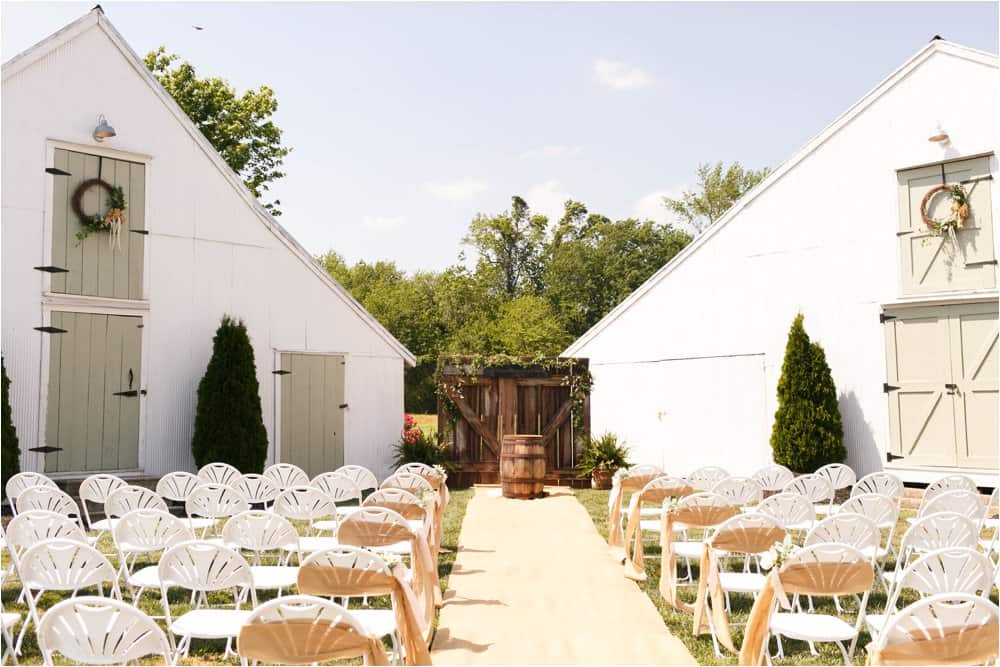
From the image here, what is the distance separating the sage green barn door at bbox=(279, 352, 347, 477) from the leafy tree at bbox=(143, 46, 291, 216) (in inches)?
433

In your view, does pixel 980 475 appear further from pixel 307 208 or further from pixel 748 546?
pixel 307 208

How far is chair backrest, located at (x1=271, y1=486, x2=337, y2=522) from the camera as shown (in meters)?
6.07

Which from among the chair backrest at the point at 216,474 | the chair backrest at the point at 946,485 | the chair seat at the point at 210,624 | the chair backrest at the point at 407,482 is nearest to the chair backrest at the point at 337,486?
the chair backrest at the point at 407,482

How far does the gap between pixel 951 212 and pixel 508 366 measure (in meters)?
6.97

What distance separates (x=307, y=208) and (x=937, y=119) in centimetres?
2218

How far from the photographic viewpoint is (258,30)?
1012 centimetres

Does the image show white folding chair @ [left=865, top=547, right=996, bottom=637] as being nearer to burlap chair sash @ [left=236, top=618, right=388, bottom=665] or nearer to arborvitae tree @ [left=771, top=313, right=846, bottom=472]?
burlap chair sash @ [left=236, top=618, right=388, bottom=665]

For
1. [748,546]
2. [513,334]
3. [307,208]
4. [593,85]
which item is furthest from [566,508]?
[513,334]

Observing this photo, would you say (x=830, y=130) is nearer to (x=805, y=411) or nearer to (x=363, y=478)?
(x=805, y=411)

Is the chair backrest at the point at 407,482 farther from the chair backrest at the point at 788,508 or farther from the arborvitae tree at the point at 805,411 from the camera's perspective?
the arborvitae tree at the point at 805,411

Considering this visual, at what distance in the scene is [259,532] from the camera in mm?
4973

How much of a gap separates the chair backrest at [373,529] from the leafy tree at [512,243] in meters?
37.1

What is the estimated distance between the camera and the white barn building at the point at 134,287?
10.1 metres

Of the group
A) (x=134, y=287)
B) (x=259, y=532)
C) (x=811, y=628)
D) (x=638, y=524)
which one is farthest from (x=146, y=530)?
(x=134, y=287)
